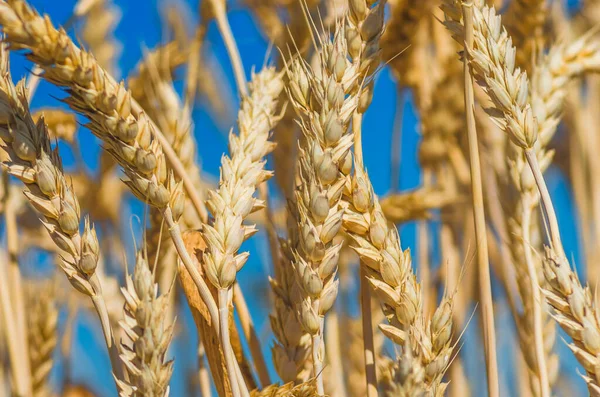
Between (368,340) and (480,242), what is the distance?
15 centimetres

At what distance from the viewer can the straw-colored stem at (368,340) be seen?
23.9 inches

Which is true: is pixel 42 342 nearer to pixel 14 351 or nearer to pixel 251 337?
pixel 14 351

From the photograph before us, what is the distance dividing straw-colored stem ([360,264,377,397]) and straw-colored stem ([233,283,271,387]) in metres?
0.16

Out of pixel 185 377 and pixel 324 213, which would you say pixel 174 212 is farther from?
pixel 185 377

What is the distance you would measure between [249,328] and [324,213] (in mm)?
268

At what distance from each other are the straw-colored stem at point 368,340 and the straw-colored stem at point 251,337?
0.16 metres

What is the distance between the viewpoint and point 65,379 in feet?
3.77

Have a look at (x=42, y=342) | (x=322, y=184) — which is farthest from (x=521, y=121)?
(x=42, y=342)

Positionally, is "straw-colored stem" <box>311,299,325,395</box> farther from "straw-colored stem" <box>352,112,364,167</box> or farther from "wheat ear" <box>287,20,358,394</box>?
"straw-colored stem" <box>352,112,364,167</box>

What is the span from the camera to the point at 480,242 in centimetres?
61

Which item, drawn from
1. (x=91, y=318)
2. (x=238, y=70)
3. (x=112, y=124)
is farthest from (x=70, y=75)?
(x=91, y=318)

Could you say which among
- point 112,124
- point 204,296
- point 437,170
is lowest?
point 204,296

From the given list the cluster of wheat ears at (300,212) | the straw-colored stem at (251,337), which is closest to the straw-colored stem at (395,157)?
the cluster of wheat ears at (300,212)

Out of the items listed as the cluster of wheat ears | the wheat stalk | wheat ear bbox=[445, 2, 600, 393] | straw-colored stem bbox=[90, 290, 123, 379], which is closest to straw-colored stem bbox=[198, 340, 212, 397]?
the cluster of wheat ears
